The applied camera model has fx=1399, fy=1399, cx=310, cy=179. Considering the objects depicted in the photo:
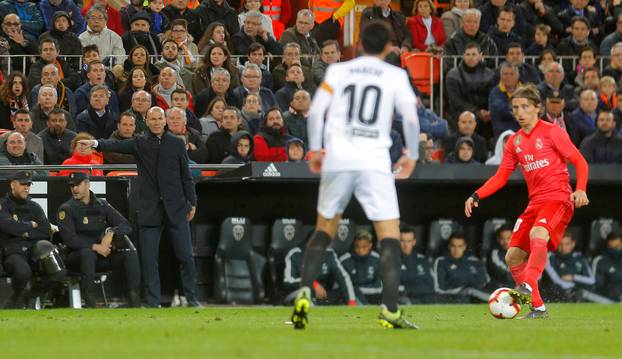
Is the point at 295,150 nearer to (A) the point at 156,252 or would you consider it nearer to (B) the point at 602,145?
(A) the point at 156,252

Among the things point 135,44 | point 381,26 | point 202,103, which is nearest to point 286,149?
point 202,103

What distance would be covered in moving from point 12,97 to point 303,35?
4.96m

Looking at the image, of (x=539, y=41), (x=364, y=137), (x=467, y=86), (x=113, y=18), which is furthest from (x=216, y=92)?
(x=364, y=137)

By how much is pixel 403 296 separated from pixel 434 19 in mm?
5543

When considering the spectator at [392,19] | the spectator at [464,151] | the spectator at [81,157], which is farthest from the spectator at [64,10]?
the spectator at [464,151]

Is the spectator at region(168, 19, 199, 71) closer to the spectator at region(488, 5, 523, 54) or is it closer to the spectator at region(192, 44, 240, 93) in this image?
the spectator at region(192, 44, 240, 93)

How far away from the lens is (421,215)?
1953 centimetres

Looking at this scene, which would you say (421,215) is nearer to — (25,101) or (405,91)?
(25,101)

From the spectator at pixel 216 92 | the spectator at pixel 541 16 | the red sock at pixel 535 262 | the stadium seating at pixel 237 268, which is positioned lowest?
the stadium seating at pixel 237 268

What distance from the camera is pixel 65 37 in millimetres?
19266

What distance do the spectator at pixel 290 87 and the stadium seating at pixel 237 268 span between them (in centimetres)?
226

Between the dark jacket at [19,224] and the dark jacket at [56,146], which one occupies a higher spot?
the dark jacket at [56,146]

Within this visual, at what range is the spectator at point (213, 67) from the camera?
62.6 feet

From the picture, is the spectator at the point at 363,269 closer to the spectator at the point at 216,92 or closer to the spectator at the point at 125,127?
the spectator at the point at 216,92
